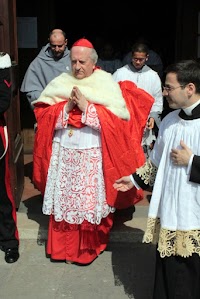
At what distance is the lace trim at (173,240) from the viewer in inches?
103

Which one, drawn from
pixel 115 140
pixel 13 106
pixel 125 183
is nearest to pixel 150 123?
pixel 115 140

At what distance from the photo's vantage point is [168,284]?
2.74 m

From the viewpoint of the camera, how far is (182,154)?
2531 mm

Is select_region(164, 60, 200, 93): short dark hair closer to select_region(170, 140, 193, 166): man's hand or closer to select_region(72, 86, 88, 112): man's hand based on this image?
select_region(170, 140, 193, 166): man's hand

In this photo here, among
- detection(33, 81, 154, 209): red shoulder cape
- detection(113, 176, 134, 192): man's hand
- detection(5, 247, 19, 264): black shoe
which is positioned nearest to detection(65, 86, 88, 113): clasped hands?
detection(33, 81, 154, 209): red shoulder cape

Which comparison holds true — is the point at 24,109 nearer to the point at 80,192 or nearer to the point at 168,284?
the point at 80,192

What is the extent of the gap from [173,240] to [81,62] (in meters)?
1.46

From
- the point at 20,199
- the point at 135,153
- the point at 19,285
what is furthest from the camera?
the point at 20,199

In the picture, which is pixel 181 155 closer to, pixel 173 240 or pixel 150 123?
pixel 173 240

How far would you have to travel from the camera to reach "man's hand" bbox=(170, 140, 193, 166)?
252cm

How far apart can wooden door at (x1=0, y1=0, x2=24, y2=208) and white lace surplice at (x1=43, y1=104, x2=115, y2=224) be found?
797 mm

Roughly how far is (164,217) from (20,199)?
2.33 m

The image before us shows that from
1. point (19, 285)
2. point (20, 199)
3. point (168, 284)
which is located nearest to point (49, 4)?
point (20, 199)

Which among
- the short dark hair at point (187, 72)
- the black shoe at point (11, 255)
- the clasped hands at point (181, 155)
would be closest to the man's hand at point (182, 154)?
the clasped hands at point (181, 155)
